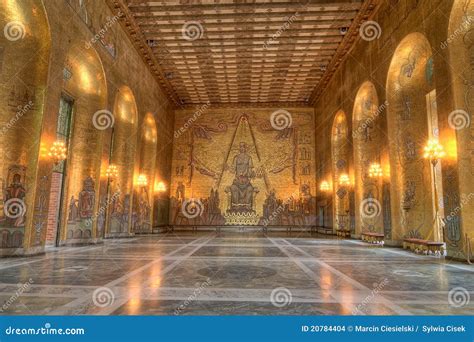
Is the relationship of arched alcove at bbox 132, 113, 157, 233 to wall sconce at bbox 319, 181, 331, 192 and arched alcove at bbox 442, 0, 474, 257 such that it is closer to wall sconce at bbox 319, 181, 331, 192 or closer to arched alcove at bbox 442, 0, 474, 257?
wall sconce at bbox 319, 181, 331, 192

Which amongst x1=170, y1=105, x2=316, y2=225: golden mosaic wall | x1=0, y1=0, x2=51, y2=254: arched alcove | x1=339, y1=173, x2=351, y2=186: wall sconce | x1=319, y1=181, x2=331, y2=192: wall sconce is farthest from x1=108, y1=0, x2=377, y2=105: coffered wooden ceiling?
x1=339, y1=173, x2=351, y2=186: wall sconce

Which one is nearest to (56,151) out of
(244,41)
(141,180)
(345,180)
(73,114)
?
(73,114)

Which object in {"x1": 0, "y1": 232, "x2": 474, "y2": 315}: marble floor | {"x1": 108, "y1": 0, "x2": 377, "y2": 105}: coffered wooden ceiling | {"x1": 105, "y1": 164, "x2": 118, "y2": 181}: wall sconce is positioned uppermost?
{"x1": 108, "y1": 0, "x2": 377, "y2": 105}: coffered wooden ceiling

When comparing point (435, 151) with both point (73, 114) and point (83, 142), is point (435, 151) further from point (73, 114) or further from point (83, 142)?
point (73, 114)

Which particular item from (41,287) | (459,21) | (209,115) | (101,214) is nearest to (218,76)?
(209,115)

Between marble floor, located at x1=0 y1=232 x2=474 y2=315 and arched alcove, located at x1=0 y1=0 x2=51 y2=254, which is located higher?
arched alcove, located at x1=0 y1=0 x2=51 y2=254

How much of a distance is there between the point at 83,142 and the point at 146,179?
5.52 metres

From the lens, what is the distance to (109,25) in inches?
496

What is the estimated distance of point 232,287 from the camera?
4609mm

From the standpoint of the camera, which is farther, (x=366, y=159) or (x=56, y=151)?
(x=366, y=159)

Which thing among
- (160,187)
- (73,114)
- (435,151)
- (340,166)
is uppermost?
(73,114)

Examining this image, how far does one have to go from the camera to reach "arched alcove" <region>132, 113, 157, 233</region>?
53.2 ft

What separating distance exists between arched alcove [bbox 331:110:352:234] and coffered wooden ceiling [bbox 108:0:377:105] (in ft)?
10.8

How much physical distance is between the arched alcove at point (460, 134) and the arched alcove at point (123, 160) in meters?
12.5
